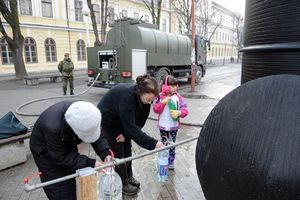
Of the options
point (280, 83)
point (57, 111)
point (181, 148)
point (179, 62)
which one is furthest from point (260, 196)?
point (179, 62)

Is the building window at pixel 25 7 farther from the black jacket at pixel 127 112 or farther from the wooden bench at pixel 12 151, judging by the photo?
the black jacket at pixel 127 112

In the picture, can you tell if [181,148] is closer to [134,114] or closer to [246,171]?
[134,114]

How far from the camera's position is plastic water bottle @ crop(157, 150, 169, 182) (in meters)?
3.50

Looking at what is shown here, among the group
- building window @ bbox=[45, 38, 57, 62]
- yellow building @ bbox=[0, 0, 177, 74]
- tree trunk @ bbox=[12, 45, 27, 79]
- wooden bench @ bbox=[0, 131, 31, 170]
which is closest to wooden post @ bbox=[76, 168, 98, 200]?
wooden bench @ bbox=[0, 131, 31, 170]

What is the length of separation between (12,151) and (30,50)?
23.5 metres

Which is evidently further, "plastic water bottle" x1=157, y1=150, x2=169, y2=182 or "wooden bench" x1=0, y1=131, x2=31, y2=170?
"wooden bench" x1=0, y1=131, x2=31, y2=170

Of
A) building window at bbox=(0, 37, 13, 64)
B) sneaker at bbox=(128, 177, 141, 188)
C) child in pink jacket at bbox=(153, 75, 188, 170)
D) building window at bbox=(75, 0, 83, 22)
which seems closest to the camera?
sneaker at bbox=(128, 177, 141, 188)

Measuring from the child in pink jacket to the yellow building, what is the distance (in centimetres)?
2007

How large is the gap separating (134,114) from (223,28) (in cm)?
6766

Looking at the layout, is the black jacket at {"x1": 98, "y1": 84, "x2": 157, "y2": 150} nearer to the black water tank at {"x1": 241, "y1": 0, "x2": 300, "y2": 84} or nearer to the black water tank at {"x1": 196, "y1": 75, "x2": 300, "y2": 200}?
the black water tank at {"x1": 196, "y1": 75, "x2": 300, "y2": 200}

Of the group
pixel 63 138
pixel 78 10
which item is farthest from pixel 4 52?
pixel 63 138

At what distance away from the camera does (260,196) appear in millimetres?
1412

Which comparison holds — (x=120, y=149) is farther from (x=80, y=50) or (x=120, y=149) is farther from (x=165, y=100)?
(x=80, y=50)

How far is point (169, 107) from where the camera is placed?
3.73 meters
